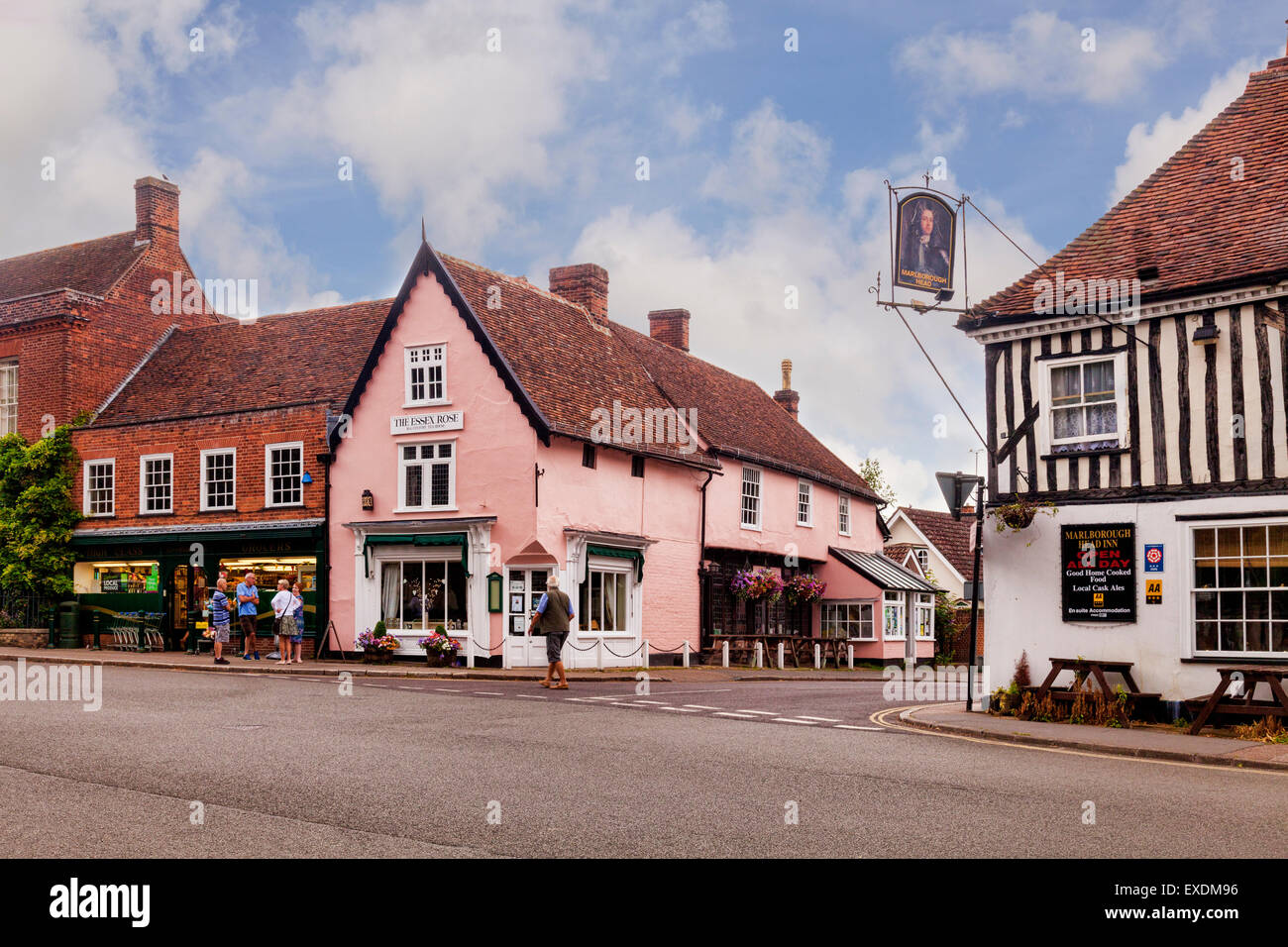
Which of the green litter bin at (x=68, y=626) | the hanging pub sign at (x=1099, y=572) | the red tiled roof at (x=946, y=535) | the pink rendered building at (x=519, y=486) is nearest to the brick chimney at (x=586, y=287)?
the pink rendered building at (x=519, y=486)

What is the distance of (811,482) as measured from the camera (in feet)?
134

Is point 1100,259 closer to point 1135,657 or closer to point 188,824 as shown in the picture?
point 1135,657

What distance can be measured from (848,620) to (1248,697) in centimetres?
2452

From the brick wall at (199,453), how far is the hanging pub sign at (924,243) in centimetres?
1771

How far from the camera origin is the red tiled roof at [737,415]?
36.7 meters

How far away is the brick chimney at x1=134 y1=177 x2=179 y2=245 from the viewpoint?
1543 inches

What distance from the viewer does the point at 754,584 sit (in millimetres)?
35281

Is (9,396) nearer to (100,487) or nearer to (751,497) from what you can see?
(100,487)

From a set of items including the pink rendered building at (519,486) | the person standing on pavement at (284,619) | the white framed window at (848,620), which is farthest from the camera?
the white framed window at (848,620)

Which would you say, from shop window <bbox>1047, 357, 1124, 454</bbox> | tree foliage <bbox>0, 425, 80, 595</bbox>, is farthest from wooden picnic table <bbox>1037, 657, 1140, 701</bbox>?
tree foliage <bbox>0, 425, 80, 595</bbox>

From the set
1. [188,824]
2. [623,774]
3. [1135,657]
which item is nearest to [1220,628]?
[1135,657]

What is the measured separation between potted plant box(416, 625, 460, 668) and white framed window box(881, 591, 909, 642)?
1645cm

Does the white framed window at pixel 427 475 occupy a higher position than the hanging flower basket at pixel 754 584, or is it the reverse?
the white framed window at pixel 427 475

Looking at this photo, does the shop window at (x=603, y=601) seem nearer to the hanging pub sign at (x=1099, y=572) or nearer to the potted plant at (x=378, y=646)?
the potted plant at (x=378, y=646)
